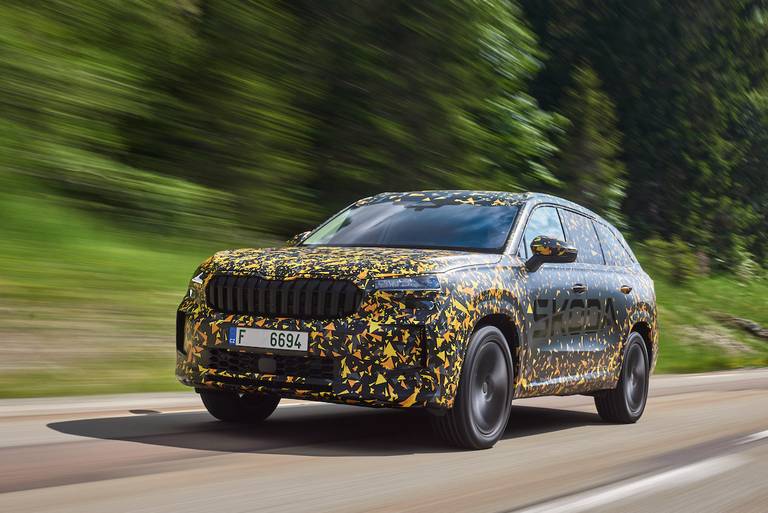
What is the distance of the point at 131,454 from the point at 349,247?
2.19 metres

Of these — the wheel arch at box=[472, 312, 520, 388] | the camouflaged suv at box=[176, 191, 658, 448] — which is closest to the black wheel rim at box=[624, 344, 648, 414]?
the camouflaged suv at box=[176, 191, 658, 448]

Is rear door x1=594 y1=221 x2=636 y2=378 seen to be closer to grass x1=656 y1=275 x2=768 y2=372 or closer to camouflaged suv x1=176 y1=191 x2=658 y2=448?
camouflaged suv x1=176 y1=191 x2=658 y2=448

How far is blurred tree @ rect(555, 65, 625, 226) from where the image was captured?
33.0 meters

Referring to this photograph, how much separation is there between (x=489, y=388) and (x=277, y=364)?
4.45ft

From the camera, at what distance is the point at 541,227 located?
28.6 feet

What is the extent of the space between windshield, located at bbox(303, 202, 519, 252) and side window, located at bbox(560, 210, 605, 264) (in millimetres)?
917

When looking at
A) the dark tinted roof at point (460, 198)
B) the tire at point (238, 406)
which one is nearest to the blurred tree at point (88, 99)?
the dark tinted roof at point (460, 198)

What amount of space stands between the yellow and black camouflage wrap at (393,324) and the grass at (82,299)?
10.1 ft

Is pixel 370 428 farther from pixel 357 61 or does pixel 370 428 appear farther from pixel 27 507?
pixel 357 61

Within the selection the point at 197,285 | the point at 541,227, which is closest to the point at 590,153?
the point at 541,227

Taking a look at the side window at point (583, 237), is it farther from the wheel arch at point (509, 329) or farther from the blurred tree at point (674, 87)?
the blurred tree at point (674, 87)

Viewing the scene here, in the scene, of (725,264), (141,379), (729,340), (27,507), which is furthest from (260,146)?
(725,264)

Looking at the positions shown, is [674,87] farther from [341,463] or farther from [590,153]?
[341,463]

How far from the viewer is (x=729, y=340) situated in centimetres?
2889
